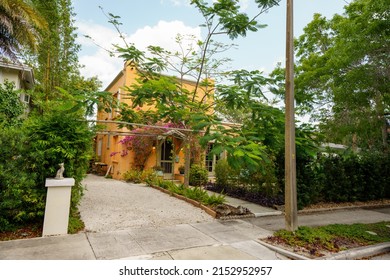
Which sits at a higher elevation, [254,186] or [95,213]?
[254,186]

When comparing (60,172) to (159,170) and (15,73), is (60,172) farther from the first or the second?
(15,73)

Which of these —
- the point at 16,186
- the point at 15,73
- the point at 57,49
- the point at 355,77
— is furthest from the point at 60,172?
the point at 57,49

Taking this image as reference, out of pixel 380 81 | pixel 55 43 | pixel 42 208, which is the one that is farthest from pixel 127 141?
pixel 380 81

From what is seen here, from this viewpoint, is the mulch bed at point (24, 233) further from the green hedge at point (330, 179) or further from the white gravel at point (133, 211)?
the green hedge at point (330, 179)

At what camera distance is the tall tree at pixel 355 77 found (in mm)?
7238

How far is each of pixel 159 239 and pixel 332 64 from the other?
8522mm

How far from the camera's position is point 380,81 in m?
7.85

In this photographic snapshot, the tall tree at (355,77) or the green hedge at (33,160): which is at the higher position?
the tall tree at (355,77)

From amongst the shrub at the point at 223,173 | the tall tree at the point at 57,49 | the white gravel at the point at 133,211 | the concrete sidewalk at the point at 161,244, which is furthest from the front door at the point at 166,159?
the concrete sidewalk at the point at 161,244

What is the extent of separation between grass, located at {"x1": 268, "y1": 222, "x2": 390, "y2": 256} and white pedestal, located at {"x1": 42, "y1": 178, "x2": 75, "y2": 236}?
13.2 feet

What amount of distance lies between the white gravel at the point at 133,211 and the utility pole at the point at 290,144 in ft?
6.81

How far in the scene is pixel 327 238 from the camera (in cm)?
438
